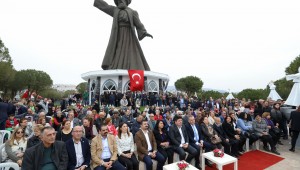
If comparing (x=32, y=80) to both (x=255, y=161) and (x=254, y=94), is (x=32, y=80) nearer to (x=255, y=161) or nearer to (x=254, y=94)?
(x=255, y=161)

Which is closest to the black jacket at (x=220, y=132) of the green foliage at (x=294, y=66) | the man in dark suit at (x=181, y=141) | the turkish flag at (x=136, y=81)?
the man in dark suit at (x=181, y=141)

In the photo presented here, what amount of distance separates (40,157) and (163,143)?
329 centimetres

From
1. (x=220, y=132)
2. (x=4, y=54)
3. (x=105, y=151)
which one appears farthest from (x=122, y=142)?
(x=4, y=54)

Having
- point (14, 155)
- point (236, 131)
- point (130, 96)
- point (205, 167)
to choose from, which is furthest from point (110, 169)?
point (130, 96)

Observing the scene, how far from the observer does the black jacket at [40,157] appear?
329 centimetres

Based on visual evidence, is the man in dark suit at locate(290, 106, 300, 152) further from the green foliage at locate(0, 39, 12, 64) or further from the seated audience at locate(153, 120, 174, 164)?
the green foliage at locate(0, 39, 12, 64)

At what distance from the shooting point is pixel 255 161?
20.5 feet

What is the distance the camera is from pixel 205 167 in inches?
229

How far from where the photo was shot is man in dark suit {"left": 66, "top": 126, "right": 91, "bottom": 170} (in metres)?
3.99

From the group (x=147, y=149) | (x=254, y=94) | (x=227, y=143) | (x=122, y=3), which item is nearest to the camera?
(x=147, y=149)

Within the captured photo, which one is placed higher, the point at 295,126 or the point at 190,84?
the point at 190,84

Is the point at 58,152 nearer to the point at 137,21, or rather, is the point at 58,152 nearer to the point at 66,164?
the point at 66,164

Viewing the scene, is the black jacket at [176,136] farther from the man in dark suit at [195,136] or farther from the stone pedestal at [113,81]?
the stone pedestal at [113,81]

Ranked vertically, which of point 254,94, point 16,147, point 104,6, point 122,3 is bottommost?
point 16,147
